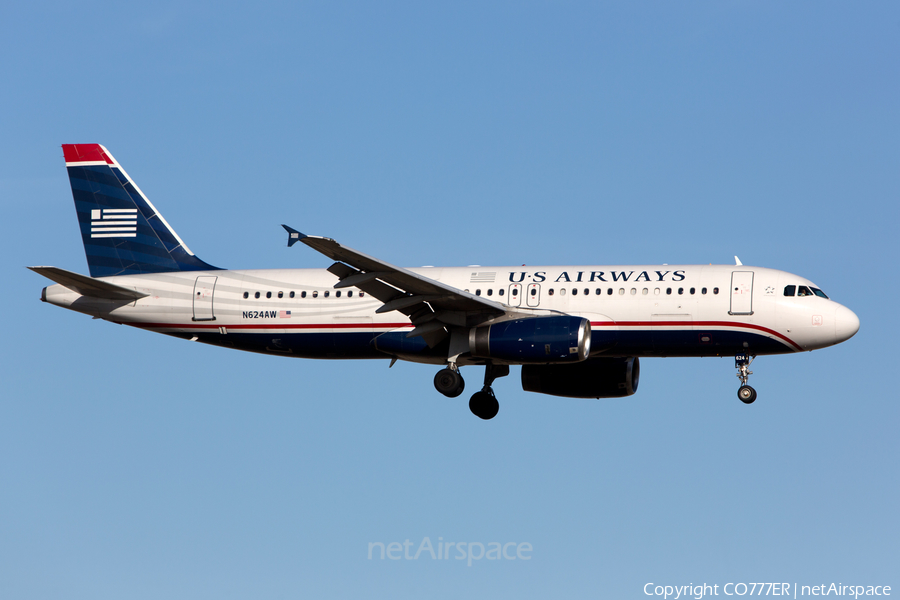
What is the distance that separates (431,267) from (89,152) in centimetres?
1415

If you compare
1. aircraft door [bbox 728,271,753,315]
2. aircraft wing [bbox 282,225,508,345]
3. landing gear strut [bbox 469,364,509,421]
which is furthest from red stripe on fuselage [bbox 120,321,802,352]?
landing gear strut [bbox 469,364,509,421]

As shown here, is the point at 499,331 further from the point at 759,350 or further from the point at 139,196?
the point at 139,196

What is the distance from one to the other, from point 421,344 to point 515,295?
10.9ft

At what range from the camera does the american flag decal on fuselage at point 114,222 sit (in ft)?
132

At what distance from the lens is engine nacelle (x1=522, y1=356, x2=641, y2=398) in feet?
124

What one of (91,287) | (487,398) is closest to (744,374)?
(487,398)

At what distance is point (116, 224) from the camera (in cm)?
4053

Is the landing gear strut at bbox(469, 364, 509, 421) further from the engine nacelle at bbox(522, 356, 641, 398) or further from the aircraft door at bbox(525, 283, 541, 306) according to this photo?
the aircraft door at bbox(525, 283, 541, 306)

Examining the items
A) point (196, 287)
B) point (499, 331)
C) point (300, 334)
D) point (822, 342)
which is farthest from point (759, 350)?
point (196, 287)

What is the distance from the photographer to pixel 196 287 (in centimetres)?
3812

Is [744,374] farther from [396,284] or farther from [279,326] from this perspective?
[279,326]

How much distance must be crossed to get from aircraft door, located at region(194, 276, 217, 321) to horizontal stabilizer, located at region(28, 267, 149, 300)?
1.89 m

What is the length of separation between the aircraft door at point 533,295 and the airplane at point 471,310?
0.10 ft

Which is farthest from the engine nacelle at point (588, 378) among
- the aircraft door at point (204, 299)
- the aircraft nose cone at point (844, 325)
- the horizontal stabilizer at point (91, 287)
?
the horizontal stabilizer at point (91, 287)
